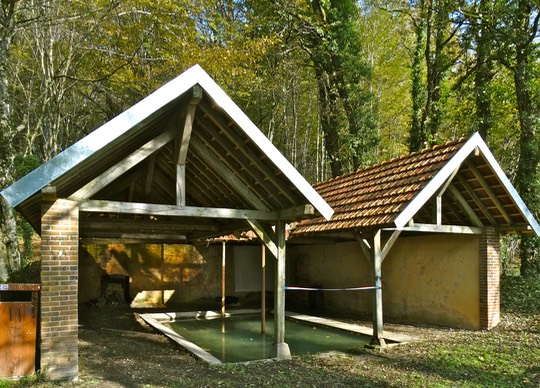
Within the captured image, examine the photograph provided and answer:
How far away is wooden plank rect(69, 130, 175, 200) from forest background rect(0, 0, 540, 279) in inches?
204

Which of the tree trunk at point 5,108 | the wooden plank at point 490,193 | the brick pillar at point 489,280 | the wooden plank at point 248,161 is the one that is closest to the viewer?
the wooden plank at point 248,161

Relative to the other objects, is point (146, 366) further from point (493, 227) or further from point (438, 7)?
point (438, 7)

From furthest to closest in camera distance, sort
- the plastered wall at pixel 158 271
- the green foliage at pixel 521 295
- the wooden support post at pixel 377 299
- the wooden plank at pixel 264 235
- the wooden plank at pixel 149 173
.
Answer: the plastered wall at pixel 158 271, the green foliage at pixel 521 295, the wooden support post at pixel 377 299, the wooden plank at pixel 149 173, the wooden plank at pixel 264 235

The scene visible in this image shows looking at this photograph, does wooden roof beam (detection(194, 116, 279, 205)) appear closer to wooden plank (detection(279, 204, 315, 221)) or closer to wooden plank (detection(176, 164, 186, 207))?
wooden plank (detection(279, 204, 315, 221))

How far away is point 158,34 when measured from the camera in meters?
14.0

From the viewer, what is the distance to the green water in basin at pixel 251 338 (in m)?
8.34

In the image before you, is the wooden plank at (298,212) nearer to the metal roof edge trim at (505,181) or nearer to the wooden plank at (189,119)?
the wooden plank at (189,119)

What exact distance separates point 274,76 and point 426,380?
13.5 m

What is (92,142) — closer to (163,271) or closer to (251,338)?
(251,338)

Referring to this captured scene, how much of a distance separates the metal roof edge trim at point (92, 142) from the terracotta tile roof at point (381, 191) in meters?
4.23

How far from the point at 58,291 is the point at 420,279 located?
26.9 ft

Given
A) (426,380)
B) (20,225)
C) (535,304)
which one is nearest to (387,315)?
(535,304)

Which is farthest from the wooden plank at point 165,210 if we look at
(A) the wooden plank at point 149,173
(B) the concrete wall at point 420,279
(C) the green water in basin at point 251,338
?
(B) the concrete wall at point 420,279

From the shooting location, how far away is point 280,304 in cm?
715
